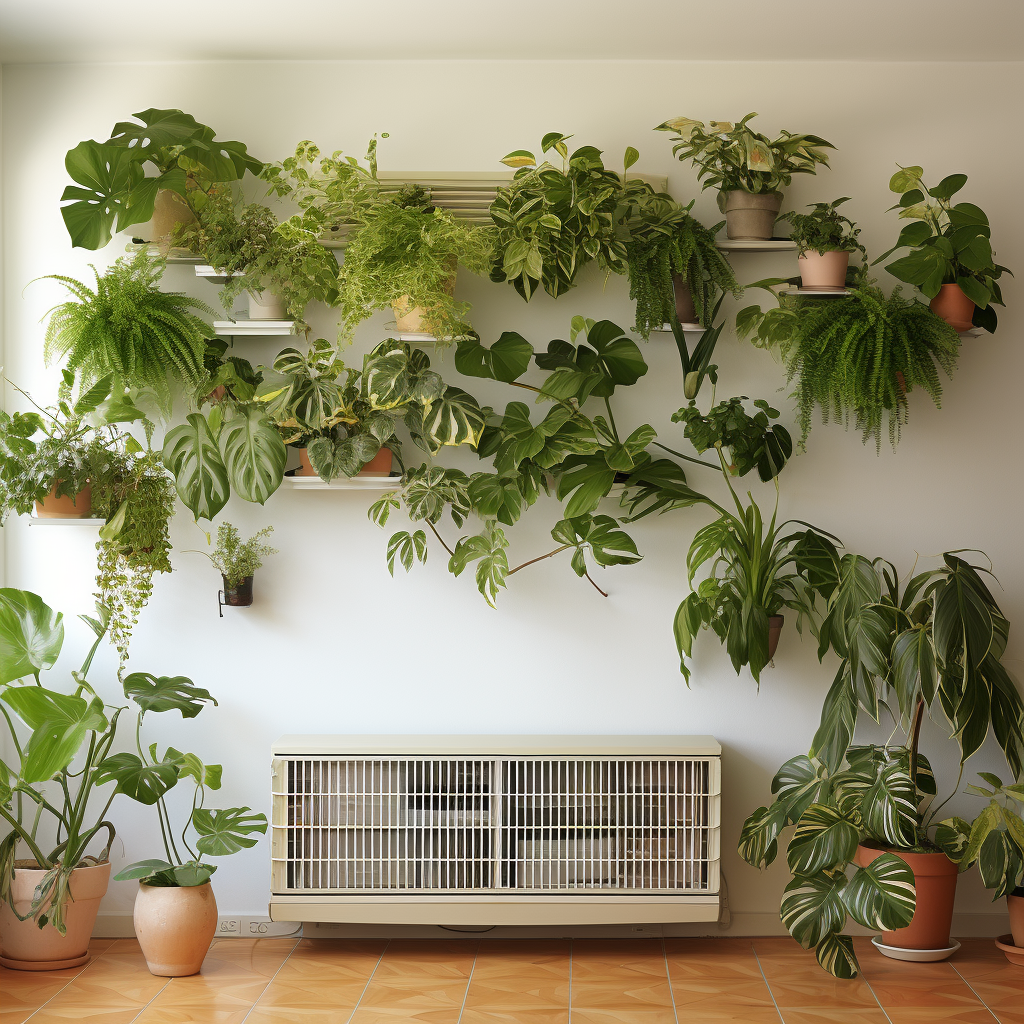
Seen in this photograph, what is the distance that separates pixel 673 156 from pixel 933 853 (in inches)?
93.2

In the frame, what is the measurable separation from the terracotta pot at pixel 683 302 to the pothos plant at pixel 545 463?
0.19 m

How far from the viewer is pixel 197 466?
2896 mm

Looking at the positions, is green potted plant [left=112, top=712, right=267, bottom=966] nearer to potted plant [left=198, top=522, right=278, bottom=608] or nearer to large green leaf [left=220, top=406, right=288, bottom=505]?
potted plant [left=198, top=522, right=278, bottom=608]

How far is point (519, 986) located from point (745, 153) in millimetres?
2604

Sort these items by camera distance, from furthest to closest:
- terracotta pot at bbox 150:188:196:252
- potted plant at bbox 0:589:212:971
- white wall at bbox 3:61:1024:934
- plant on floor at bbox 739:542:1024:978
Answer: white wall at bbox 3:61:1024:934, terracotta pot at bbox 150:188:196:252, potted plant at bbox 0:589:212:971, plant on floor at bbox 739:542:1024:978

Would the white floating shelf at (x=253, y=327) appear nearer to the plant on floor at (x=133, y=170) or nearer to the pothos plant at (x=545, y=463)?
the plant on floor at (x=133, y=170)

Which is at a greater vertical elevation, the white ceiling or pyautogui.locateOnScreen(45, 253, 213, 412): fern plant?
the white ceiling

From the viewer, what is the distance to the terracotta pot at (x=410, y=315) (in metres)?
2.90

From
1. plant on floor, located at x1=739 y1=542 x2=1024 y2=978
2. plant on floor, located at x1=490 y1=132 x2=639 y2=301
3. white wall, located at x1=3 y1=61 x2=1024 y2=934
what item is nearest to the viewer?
plant on floor, located at x1=739 y1=542 x2=1024 y2=978

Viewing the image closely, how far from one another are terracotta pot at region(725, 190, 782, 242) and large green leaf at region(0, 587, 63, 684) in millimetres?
2456

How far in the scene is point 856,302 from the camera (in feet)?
9.62

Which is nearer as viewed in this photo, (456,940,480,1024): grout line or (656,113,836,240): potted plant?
(456,940,480,1024): grout line

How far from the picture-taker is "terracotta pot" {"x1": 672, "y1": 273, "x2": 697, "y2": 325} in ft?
9.87

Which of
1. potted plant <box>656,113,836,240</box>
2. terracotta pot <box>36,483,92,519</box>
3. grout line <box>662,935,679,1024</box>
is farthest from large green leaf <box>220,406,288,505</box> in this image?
grout line <box>662,935,679,1024</box>
